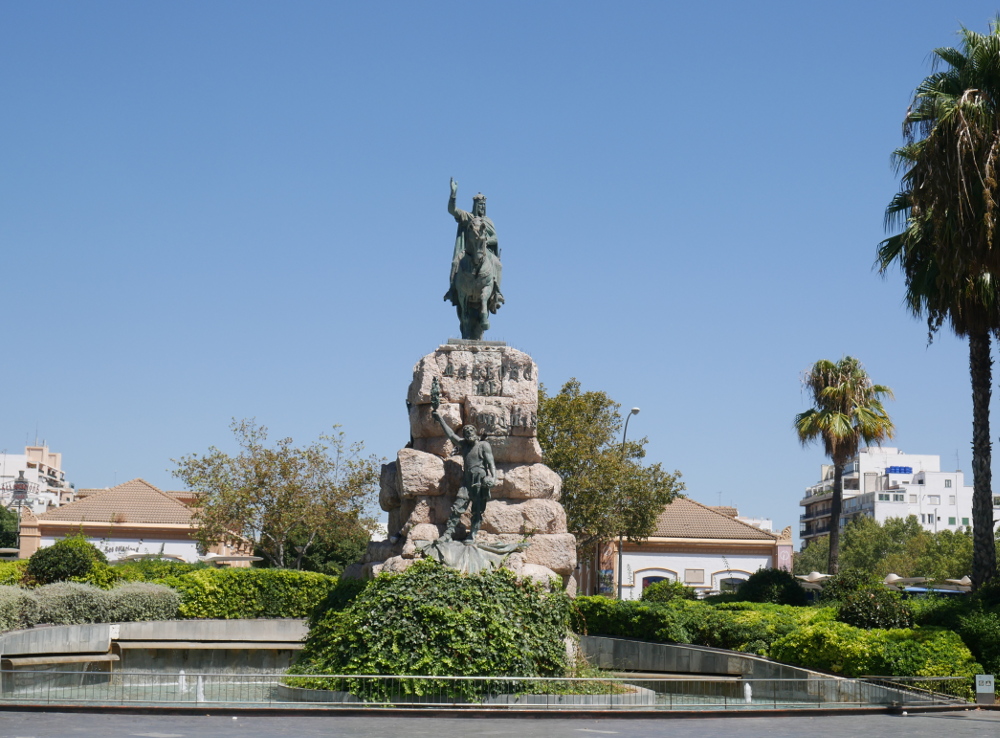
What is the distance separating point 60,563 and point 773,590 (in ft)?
52.1

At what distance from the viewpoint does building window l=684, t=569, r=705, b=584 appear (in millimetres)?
55906

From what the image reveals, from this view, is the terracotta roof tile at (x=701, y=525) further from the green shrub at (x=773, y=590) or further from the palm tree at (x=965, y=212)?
the palm tree at (x=965, y=212)

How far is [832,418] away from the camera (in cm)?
4078

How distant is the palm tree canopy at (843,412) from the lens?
133 feet

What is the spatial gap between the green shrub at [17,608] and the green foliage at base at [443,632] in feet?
26.9

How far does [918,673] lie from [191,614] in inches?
620

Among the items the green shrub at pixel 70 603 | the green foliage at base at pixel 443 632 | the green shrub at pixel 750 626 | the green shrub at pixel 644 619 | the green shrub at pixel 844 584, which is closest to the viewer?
the green foliage at base at pixel 443 632

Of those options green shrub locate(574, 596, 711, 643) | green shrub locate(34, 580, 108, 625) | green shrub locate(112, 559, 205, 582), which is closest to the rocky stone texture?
green shrub locate(574, 596, 711, 643)

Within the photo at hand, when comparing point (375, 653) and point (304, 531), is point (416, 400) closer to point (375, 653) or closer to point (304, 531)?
point (375, 653)

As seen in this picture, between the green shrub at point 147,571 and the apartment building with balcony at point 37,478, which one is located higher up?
the apartment building with balcony at point 37,478

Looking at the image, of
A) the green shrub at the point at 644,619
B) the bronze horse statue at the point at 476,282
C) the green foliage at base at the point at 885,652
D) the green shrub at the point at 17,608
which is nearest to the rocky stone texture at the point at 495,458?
the bronze horse statue at the point at 476,282

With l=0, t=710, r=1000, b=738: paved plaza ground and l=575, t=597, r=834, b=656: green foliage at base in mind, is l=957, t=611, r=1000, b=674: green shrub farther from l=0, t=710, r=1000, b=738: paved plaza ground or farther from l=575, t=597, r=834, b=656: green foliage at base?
l=0, t=710, r=1000, b=738: paved plaza ground

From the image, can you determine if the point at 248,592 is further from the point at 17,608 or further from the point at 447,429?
the point at 447,429

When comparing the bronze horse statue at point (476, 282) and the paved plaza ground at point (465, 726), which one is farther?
the bronze horse statue at point (476, 282)
